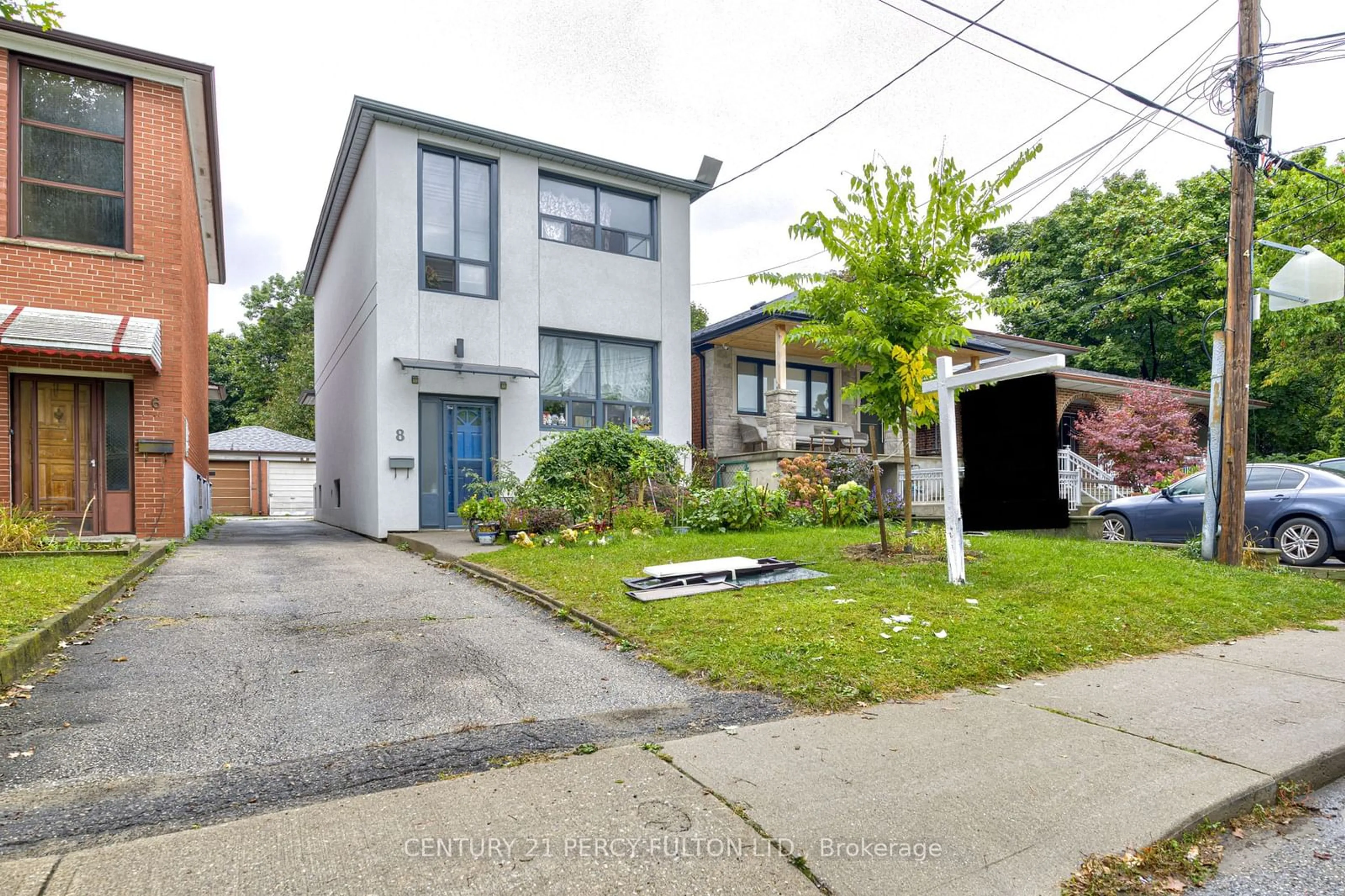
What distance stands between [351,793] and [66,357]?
10494mm

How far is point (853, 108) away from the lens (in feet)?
40.4

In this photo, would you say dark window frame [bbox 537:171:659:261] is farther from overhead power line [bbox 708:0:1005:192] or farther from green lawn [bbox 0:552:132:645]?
green lawn [bbox 0:552:132:645]

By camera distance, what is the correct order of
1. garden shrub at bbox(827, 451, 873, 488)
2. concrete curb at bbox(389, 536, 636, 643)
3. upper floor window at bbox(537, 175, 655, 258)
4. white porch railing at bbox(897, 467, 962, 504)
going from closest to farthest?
concrete curb at bbox(389, 536, 636, 643) → upper floor window at bbox(537, 175, 655, 258) → garden shrub at bbox(827, 451, 873, 488) → white porch railing at bbox(897, 467, 962, 504)

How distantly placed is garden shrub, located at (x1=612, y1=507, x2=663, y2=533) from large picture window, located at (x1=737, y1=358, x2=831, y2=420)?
8.43 metres

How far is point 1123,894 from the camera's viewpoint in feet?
7.59

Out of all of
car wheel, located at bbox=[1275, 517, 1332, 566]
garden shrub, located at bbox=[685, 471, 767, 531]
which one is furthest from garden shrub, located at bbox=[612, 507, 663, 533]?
car wheel, located at bbox=[1275, 517, 1332, 566]

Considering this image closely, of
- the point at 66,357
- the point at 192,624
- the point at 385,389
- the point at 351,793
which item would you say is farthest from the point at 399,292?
the point at 351,793

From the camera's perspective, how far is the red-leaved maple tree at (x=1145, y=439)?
16781 millimetres

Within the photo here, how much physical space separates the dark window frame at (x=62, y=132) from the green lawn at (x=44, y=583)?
5150mm

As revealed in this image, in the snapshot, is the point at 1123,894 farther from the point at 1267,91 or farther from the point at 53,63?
the point at 53,63

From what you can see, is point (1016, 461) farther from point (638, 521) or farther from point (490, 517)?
point (490, 517)

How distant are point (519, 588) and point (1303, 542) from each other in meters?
10.0

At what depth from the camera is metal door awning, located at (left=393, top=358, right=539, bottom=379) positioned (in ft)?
40.9

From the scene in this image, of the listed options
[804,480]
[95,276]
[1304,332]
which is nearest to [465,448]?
[95,276]
